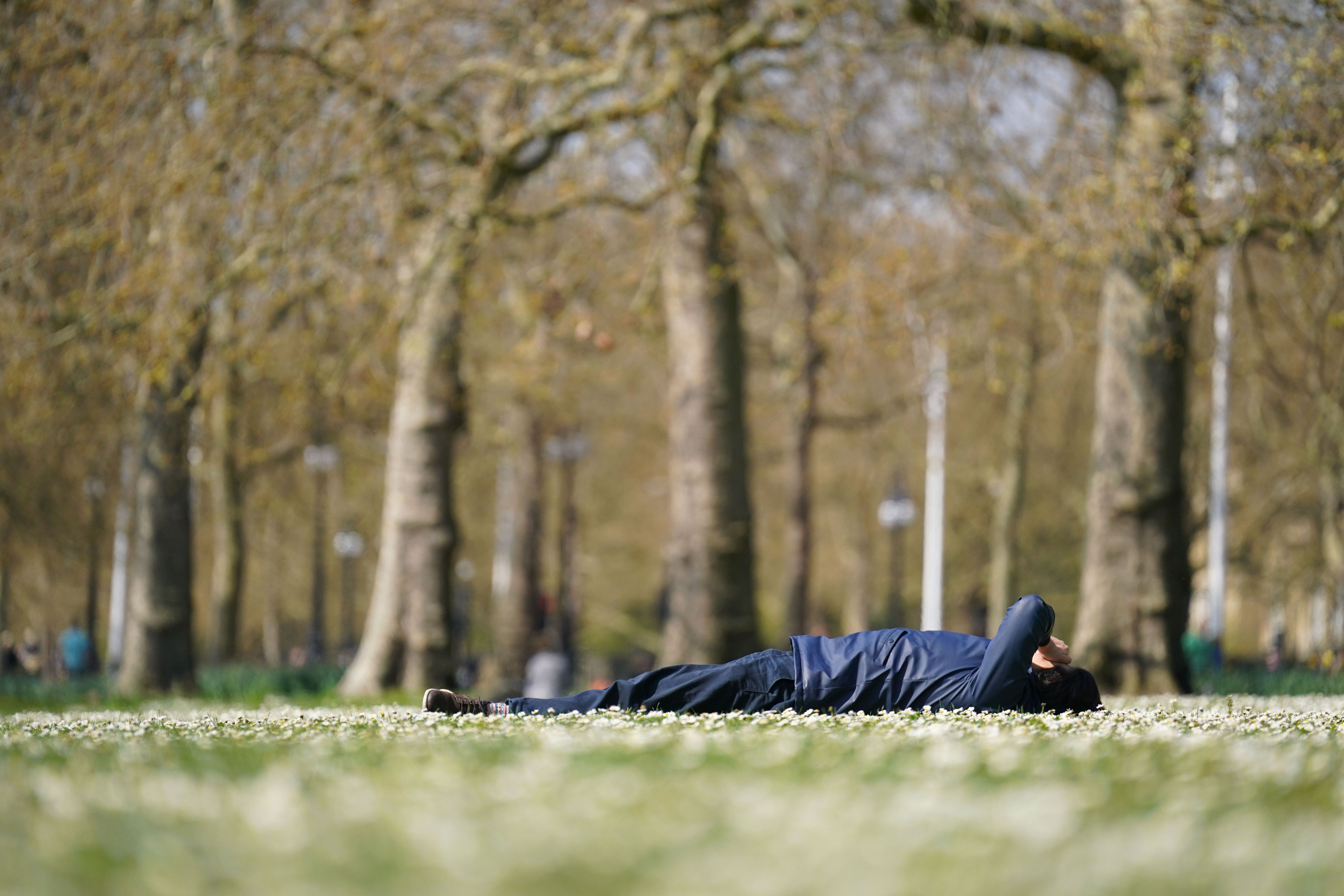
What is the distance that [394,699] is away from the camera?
41.3ft

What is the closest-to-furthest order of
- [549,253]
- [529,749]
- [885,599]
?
[529,749] → [549,253] → [885,599]

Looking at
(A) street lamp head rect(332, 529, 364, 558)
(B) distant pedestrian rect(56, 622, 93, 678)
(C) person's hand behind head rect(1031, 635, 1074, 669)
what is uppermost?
(C) person's hand behind head rect(1031, 635, 1074, 669)

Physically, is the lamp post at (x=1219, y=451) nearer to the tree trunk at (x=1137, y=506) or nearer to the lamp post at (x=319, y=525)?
the tree trunk at (x=1137, y=506)

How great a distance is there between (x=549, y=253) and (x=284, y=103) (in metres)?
7.32

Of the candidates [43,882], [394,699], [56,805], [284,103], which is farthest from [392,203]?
[43,882]

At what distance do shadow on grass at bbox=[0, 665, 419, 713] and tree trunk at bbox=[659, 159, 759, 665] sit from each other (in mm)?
2752

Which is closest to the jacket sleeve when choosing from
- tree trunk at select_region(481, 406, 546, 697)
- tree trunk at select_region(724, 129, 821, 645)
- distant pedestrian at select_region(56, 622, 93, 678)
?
tree trunk at select_region(724, 129, 821, 645)

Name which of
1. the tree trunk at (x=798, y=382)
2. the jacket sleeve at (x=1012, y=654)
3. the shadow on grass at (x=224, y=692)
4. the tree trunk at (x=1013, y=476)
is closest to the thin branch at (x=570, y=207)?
the shadow on grass at (x=224, y=692)

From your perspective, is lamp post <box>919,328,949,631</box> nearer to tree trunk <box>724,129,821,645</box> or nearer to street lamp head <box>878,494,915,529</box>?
street lamp head <box>878,494,915,529</box>

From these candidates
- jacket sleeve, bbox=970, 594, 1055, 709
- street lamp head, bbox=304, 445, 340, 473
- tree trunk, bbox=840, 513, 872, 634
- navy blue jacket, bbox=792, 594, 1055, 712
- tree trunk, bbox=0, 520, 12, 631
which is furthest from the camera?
tree trunk, bbox=840, 513, 872, 634

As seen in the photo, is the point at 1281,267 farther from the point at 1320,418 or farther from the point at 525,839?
the point at 525,839

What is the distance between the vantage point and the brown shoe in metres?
7.11

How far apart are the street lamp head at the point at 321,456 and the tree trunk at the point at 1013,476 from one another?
37.6ft

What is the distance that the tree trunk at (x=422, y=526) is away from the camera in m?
14.3
